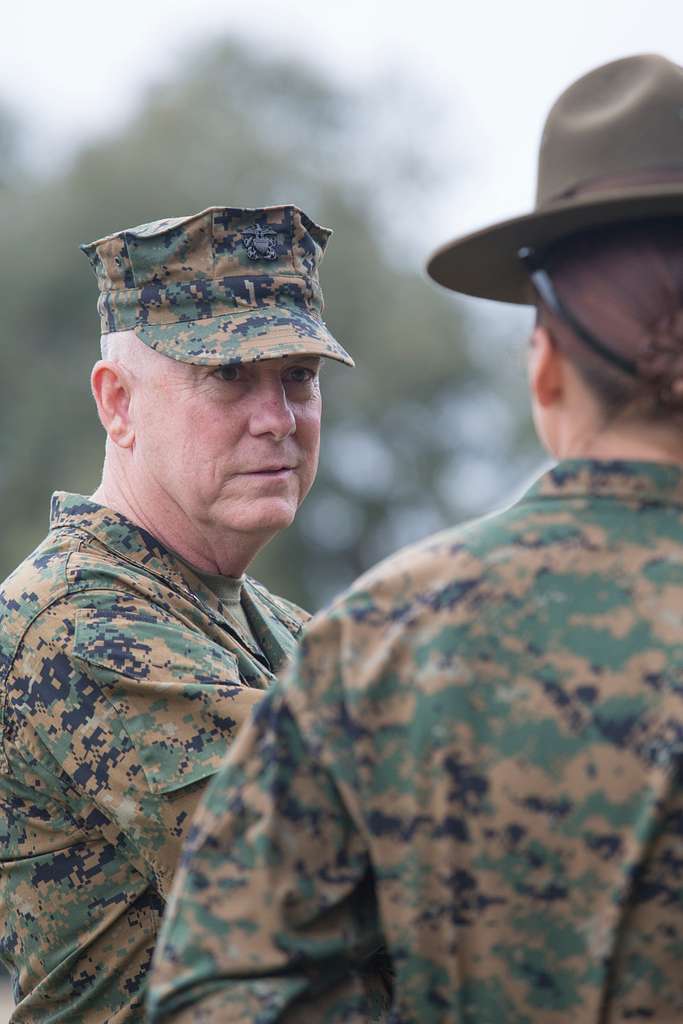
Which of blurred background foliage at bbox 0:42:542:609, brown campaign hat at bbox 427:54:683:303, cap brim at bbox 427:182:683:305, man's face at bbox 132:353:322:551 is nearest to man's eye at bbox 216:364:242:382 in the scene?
man's face at bbox 132:353:322:551

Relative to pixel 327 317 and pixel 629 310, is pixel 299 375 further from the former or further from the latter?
pixel 327 317

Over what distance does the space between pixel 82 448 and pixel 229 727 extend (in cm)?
2368

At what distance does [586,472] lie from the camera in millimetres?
2123

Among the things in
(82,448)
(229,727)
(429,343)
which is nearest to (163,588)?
(229,727)

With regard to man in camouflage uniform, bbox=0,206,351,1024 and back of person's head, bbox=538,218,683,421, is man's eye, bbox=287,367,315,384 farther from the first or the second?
back of person's head, bbox=538,218,683,421

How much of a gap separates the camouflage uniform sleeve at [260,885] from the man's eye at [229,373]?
5.47ft

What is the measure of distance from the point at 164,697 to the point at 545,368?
4.02 ft

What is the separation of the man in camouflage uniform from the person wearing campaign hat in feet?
3.02

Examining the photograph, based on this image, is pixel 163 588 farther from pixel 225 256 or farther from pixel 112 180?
pixel 112 180

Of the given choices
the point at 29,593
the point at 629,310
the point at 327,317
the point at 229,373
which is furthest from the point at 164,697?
the point at 327,317

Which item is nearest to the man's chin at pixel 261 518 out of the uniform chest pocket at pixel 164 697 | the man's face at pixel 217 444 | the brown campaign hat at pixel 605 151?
the man's face at pixel 217 444

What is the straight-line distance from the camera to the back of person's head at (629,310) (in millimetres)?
2031

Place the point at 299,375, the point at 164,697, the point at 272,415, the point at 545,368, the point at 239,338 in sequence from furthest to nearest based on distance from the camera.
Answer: the point at 299,375
the point at 272,415
the point at 239,338
the point at 164,697
the point at 545,368

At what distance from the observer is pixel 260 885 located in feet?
6.70
